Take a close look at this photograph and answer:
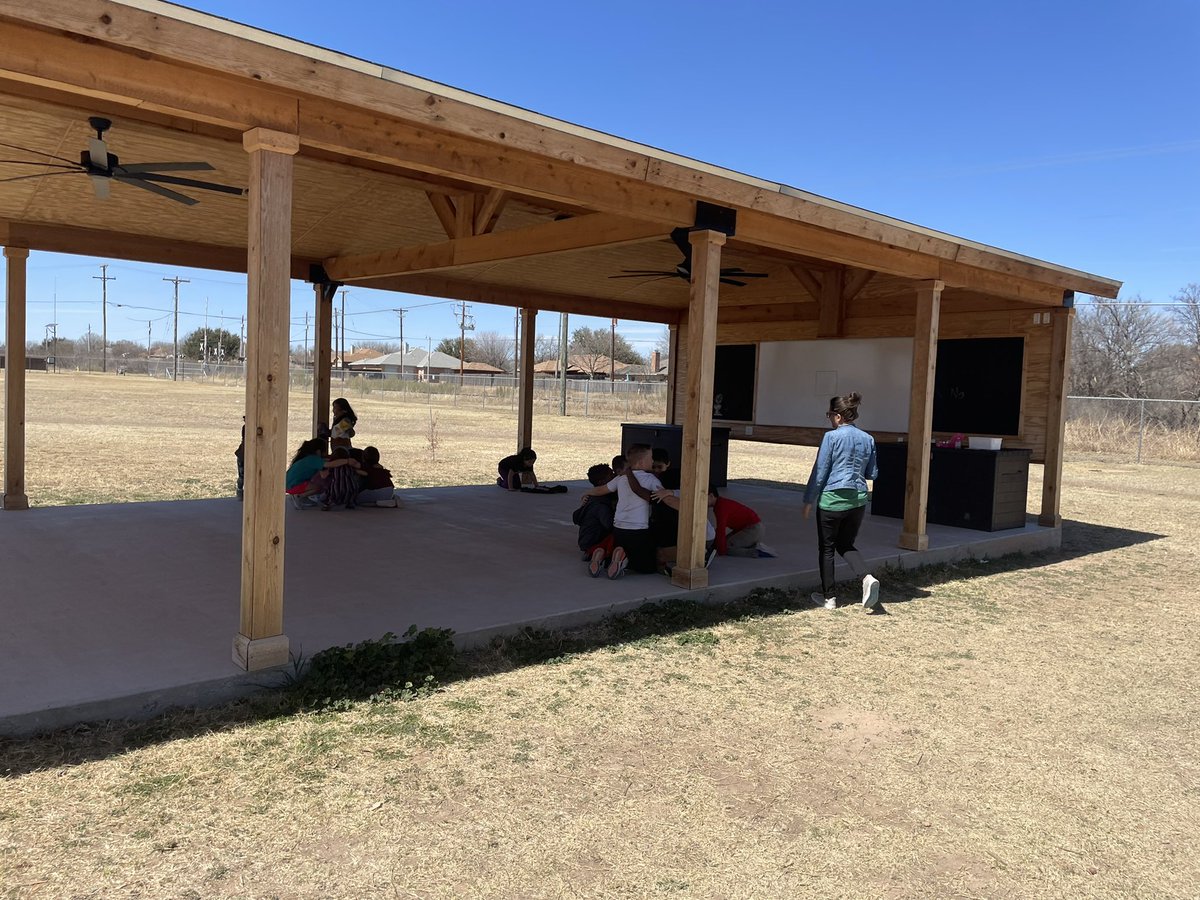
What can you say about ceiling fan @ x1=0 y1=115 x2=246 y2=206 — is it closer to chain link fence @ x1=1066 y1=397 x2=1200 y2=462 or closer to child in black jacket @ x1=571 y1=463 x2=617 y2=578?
child in black jacket @ x1=571 y1=463 x2=617 y2=578

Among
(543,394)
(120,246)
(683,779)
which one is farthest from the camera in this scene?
(543,394)

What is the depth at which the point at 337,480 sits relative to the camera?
9805mm

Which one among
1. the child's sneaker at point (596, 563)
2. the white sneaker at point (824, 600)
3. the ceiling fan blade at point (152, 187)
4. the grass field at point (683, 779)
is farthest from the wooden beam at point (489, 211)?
the white sneaker at point (824, 600)

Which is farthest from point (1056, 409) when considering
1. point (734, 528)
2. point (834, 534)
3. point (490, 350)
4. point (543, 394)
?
point (490, 350)

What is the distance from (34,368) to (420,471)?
220 ft

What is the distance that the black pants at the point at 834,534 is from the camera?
664 cm

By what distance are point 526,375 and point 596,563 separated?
23.7ft

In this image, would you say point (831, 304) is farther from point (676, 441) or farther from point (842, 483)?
point (842, 483)

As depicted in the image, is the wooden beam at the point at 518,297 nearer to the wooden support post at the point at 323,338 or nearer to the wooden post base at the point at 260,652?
the wooden support post at the point at 323,338

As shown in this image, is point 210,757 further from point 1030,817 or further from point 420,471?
point 420,471

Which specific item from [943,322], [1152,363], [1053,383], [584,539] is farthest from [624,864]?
[1152,363]

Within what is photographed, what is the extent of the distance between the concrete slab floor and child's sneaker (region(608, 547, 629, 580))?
0.12 meters

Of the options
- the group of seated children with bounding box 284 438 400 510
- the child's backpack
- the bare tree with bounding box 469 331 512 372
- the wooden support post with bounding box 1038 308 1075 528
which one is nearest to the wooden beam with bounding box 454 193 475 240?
the group of seated children with bounding box 284 438 400 510

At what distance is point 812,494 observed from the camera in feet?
21.8
